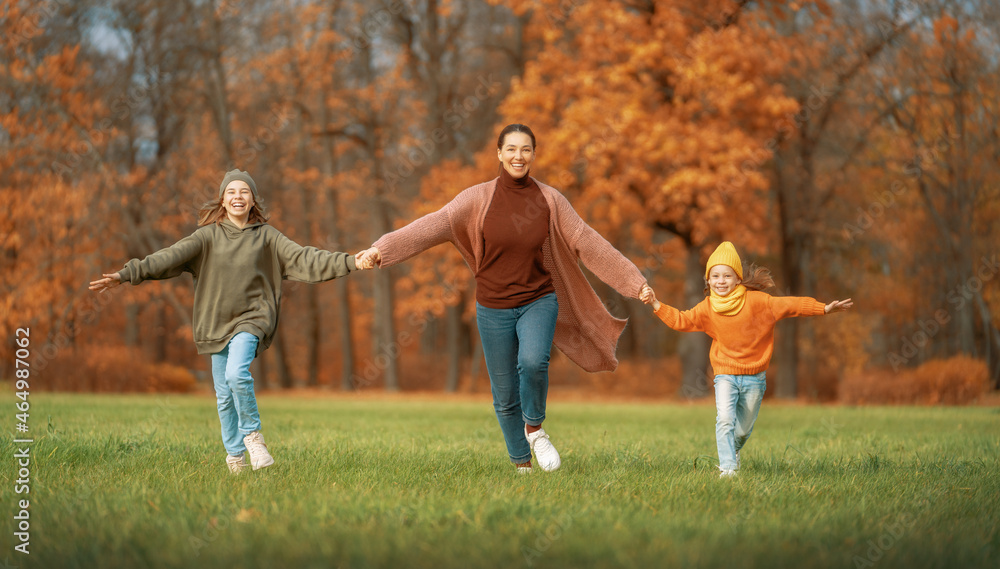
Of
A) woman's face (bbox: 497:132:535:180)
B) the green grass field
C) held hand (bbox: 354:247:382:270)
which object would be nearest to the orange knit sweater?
the green grass field

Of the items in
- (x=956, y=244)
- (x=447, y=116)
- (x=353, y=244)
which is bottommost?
(x=956, y=244)

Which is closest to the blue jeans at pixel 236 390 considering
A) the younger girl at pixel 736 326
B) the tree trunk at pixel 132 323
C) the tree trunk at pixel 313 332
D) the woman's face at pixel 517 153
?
the woman's face at pixel 517 153

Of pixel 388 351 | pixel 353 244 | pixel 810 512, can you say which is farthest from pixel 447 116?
pixel 810 512

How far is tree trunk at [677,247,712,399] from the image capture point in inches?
795

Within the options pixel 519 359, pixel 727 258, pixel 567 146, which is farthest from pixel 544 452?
pixel 567 146

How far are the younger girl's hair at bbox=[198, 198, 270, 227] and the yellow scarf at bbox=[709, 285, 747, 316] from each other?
3.14 m

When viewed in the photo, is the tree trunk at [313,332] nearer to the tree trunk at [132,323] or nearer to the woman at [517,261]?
the tree trunk at [132,323]

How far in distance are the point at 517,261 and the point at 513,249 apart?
0.08 meters

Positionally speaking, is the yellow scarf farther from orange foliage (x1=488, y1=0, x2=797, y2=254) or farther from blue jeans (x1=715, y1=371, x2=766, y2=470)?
orange foliage (x1=488, y1=0, x2=797, y2=254)

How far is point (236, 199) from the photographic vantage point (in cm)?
569

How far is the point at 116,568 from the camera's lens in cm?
307

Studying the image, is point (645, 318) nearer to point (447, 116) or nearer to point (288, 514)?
point (447, 116)

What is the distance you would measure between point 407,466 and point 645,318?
100 feet

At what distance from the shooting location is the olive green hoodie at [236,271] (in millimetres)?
5504
